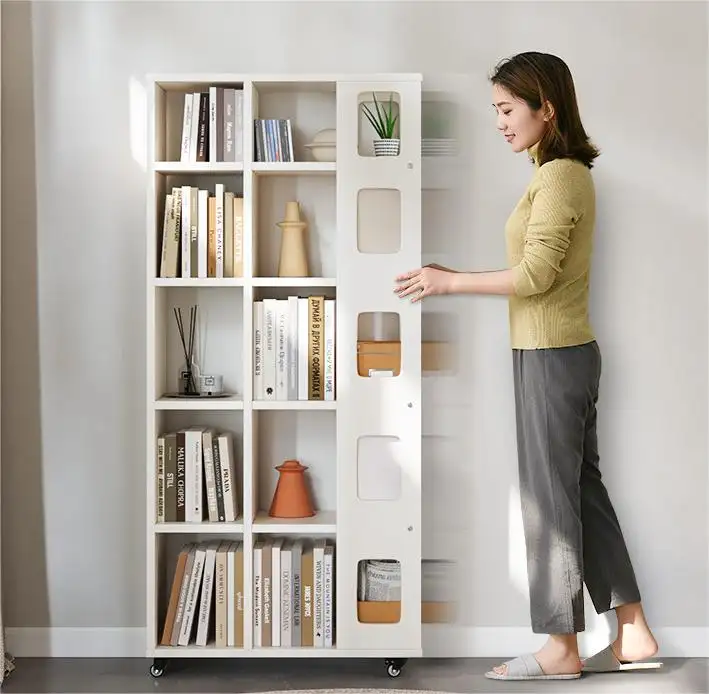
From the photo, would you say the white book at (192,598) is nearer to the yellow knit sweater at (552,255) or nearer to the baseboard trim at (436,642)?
the baseboard trim at (436,642)

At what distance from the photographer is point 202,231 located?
2.48 metres

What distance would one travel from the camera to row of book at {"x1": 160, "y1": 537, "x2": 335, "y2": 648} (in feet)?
8.19

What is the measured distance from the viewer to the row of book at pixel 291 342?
8.16 ft

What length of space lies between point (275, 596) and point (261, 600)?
4cm

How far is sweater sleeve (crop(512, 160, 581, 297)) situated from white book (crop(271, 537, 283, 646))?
97 cm

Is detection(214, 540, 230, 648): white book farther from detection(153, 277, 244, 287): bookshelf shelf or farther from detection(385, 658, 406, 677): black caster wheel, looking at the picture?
detection(153, 277, 244, 287): bookshelf shelf

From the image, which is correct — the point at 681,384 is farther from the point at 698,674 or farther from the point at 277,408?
the point at 277,408

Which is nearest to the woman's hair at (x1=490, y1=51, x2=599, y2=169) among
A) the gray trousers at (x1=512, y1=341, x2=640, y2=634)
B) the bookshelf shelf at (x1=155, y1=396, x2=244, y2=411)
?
the gray trousers at (x1=512, y1=341, x2=640, y2=634)

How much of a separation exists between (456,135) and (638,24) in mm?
611

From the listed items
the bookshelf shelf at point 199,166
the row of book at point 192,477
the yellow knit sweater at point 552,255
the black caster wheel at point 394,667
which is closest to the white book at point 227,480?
the row of book at point 192,477

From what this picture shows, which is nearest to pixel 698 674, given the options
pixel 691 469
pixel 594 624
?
pixel 594 624

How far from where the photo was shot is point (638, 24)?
264cm

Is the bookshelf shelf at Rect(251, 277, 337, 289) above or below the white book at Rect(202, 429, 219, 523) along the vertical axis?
above

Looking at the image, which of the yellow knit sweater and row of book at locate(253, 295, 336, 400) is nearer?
the yellow knit sweater
